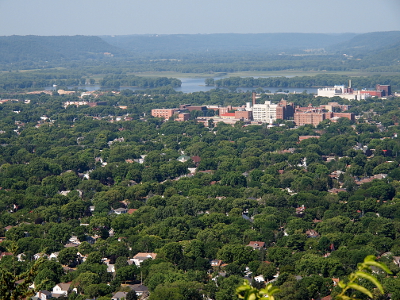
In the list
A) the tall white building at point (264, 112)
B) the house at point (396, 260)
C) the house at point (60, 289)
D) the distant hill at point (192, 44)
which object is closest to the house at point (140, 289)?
the house at point (60, 289)

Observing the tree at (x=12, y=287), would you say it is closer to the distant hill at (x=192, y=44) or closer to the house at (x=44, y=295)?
the house at (x=44, y=295)

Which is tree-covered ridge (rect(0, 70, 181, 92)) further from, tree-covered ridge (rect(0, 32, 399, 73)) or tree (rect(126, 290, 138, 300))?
tree (rect(126, 290, 138, 300))

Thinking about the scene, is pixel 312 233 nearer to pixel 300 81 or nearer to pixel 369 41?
pixel 300 81

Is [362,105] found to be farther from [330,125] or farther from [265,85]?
[265,85]

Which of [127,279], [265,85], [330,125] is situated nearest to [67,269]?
[127,279]

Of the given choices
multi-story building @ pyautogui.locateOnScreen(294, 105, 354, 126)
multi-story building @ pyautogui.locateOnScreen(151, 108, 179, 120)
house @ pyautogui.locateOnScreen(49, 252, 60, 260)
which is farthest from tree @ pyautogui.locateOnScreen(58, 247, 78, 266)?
multi-story building @ pyautogui.locateOnScreen(151, 108, 179, 120)

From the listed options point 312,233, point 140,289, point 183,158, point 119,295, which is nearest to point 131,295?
point 119,295

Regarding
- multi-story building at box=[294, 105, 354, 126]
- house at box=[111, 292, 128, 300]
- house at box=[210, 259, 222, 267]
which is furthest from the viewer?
multi-story building at box=[294, 105, 354, 126]
